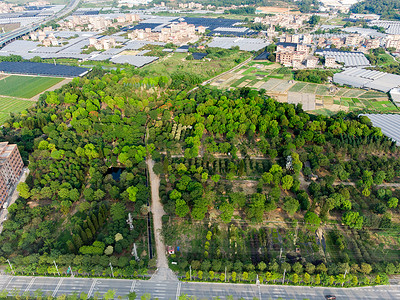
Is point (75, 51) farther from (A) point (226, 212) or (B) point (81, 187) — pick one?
(A) point (226, 212)

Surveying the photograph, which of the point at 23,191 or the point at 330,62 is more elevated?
the point at 330,62

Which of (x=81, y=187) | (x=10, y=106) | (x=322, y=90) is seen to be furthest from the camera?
(x=322, y=90)

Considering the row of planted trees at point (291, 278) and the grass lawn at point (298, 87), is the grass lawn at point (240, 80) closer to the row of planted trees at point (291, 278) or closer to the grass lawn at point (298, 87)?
the grass lawn at point (298, 87)

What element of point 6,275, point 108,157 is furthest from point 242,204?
point 6,275

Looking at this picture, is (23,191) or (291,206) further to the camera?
(23,191)

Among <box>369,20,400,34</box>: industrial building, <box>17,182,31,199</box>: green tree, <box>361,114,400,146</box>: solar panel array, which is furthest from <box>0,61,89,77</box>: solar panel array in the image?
<box>369,20,400,34</box>: industrial building

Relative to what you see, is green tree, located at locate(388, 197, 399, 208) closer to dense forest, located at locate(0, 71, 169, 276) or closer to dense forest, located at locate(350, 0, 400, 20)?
dense forest, located at locate(0, 71, 169, 276)

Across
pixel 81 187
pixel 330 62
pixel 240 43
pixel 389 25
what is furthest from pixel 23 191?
pixel 389 25
